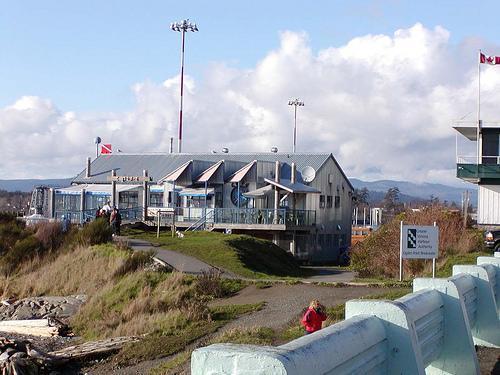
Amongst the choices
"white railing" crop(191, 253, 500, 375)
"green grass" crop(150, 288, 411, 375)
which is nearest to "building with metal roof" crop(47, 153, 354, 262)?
"green grass" crop(150, 288, 411, 375)

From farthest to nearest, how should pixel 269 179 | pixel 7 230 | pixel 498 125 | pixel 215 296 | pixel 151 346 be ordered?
pixel 269 179
pixel 498 125
pixel 7 230
pixel 215 296
pixel 151 346

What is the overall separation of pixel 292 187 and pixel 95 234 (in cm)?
2203

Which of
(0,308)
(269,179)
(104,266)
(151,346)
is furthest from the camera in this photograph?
(269,179)

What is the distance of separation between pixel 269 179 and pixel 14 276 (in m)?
26.5

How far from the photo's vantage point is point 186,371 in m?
13.1

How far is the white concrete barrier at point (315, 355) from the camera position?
375 centimetres

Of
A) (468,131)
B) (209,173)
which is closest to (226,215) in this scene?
(209,173)

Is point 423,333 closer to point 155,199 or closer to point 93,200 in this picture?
point 155,199

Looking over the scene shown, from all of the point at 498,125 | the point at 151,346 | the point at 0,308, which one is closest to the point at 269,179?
the point at 498,125

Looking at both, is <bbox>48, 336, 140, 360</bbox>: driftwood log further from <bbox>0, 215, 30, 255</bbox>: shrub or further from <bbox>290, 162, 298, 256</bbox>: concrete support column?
<bbox>290, 162, 298, 256</bbox>: concrete support column

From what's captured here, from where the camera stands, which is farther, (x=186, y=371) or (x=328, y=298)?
(x=328, y=298)

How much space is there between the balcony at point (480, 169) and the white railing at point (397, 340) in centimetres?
3594

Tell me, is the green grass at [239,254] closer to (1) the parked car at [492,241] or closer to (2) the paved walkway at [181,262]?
(2) the paved walkway at [181,262]

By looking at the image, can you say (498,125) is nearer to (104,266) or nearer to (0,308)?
(104,266)
